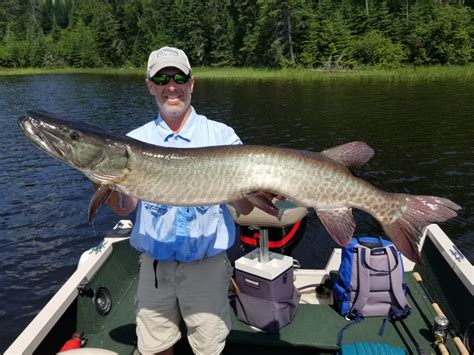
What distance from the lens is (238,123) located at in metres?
21.8

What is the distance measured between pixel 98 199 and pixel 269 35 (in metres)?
52.0

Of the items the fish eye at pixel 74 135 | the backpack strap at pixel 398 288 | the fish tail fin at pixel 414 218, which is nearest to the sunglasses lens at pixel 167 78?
the fish eye at pixel 74 135

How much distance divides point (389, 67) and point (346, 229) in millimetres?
43565

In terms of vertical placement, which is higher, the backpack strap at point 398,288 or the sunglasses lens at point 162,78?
the sunglasses lens at point 162,78

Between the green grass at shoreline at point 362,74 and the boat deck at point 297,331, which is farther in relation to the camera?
the green grass at shoreline at point 362,74

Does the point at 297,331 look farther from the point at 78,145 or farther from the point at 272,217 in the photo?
the point at 78,145

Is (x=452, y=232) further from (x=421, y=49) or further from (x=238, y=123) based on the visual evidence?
(x=421, y=49)

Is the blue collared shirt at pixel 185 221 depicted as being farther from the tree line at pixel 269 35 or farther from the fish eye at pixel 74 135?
the tree line at pixel 269 35

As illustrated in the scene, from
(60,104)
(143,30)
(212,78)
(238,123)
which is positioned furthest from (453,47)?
(143,30)

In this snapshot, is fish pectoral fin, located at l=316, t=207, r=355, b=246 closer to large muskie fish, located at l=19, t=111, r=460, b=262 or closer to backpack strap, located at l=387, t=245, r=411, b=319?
large muskie fish, located at l=19, t=111, r=460, b=262

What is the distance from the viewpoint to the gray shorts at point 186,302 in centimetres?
322

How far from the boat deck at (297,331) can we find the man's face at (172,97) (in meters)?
2.24

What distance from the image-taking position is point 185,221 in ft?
10.4

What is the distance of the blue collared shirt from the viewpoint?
123 inches
